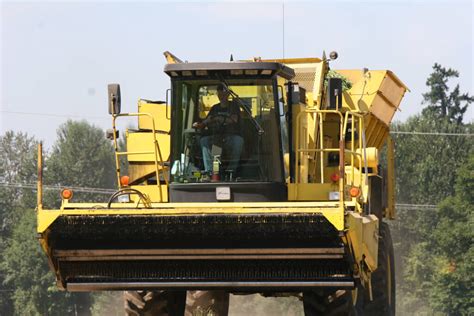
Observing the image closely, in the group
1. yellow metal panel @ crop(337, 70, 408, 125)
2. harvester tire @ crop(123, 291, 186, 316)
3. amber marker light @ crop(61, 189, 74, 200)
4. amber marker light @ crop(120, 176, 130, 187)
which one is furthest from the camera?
yellow metal panel @ crop(337, 70, 408, 125)

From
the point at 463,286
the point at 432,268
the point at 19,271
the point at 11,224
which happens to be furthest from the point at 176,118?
the point at 11,224

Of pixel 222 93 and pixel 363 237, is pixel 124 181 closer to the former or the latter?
pixel 222 93

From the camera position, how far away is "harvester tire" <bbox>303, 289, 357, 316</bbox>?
12008 millimetres

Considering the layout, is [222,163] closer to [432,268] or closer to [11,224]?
[432,268]

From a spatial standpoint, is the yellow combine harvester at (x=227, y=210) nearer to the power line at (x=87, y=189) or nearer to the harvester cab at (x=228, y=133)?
the harvester cab at (x=228, y=133)

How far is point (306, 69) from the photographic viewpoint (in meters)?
15.0

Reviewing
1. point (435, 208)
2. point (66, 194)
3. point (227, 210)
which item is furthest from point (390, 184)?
→ point (435, 208)

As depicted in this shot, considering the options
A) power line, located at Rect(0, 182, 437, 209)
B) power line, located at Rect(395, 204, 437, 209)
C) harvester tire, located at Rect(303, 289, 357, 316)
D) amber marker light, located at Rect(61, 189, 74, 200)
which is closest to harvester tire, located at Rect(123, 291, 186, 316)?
amber marker light, located at Rect(61, 189, 74, 200)

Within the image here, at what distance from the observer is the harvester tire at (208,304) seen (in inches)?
501

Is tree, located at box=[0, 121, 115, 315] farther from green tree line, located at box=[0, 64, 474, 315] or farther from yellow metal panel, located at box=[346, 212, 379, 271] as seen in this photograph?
yellow metal panel, located at box=[346, 212, 379, 271]

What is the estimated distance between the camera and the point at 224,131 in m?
12.5

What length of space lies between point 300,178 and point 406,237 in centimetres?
5618

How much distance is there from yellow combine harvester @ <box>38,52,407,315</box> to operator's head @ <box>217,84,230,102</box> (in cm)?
2

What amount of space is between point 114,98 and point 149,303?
2042mm
